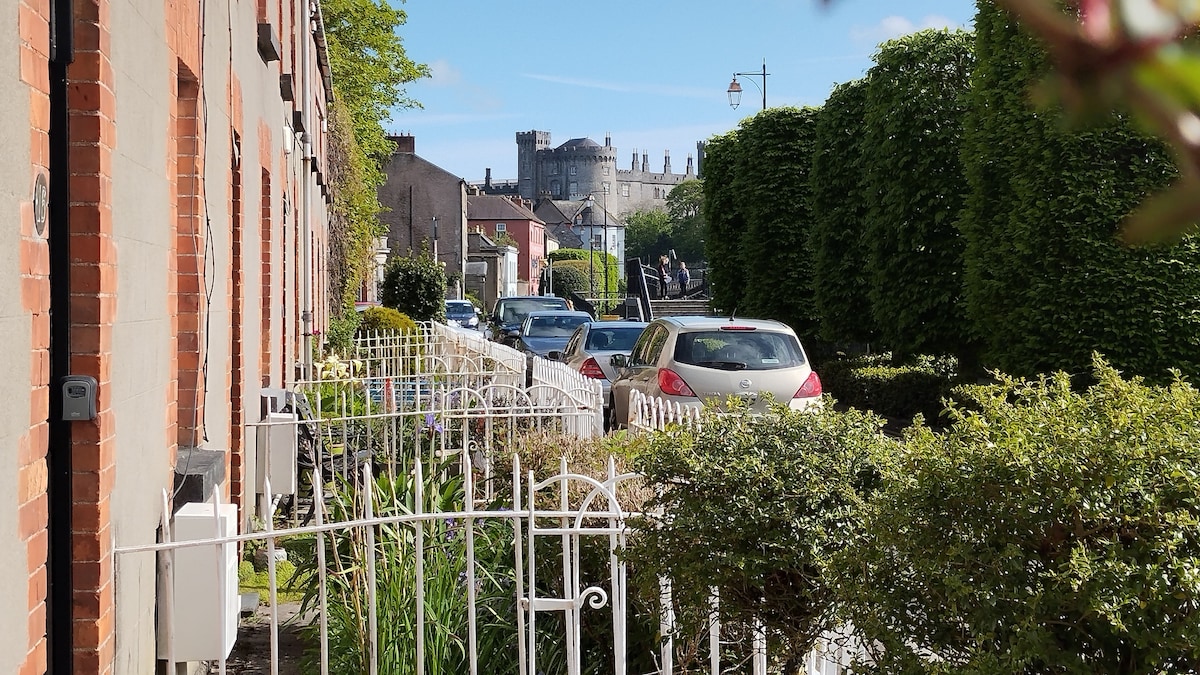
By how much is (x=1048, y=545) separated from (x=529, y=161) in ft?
558

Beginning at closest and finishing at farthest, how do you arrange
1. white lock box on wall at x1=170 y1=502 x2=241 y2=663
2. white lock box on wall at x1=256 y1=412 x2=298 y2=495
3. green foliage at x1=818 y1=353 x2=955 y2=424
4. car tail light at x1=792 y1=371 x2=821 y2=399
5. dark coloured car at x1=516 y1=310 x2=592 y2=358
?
white lock box on wall at x1=170 y1=502 x2=241 y2=663 < white lock box on wall at x1=256 y1=412 x2=298 y2=495 < car tail light at x1=792 y1=371 x2=821 y2=399 < green foliage at x1=818 y1=353 x2=955 y2=424 < dark coloured car at x1=516 y1=310 x2=592 y2=358

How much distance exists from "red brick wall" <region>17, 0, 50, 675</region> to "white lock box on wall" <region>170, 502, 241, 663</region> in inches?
41.0

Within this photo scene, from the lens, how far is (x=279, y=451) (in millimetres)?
9086

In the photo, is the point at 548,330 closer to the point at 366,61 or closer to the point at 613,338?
the point at 613,338

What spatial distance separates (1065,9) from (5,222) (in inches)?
120

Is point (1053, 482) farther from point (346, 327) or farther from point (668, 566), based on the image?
point (346, 327)

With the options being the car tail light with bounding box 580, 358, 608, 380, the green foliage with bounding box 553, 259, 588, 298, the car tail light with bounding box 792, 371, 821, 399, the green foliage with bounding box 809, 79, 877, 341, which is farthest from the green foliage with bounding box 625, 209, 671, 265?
the car tail light with bounding box 792, 371, 821, 399

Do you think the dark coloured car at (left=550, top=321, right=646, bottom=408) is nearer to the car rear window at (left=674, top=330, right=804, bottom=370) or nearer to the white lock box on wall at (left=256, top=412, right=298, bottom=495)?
the car rear window at (left=674, top=330, right=804, bottom=370)

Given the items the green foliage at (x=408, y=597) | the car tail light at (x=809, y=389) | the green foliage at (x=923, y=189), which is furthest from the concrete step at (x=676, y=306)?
the green foliage at (x=408, y=597)

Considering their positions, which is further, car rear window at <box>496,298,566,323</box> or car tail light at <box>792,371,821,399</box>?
car rear window at <box>496,298,566,323</box>

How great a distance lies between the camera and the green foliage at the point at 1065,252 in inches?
603

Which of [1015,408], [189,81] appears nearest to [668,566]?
[1015,408]

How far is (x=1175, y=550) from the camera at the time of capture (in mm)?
3131

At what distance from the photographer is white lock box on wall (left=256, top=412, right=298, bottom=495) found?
29.2ft
